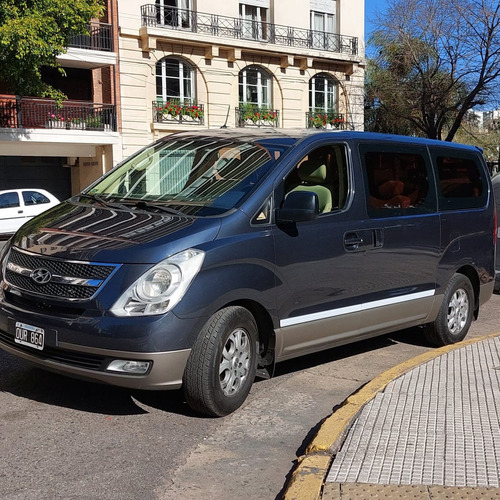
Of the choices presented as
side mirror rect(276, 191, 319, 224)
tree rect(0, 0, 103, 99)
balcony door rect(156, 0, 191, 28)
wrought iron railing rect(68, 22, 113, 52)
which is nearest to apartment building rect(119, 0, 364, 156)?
balcony door rect(156, 0, 191, 28)

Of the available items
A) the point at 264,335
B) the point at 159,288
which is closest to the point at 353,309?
the point at 264,335

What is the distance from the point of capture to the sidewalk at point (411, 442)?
11.2 ft

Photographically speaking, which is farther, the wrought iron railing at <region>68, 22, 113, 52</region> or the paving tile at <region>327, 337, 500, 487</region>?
the wrought iron railing at <region>68, 22, 113, 52</region>

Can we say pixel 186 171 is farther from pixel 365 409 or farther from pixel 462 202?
pixel 462 202

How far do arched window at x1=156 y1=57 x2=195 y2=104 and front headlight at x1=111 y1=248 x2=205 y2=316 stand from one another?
24.7 meters

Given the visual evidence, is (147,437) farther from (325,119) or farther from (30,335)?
(325,119)

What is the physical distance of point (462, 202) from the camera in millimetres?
6988

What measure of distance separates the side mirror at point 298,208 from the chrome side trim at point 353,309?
2.39 ft

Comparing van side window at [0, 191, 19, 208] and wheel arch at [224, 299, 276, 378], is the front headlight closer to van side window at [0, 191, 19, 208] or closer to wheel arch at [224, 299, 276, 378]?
wheel arch at [224, 299, 276, 378]

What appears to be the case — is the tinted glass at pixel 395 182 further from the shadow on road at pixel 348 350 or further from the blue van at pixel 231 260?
the shadow on road at pixel 348 350

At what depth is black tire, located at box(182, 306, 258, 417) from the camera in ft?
14.4

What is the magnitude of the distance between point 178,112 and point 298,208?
77.9ft

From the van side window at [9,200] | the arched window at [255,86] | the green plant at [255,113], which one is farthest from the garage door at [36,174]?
the arched window at [255,86]

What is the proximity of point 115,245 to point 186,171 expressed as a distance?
1.23 meters
